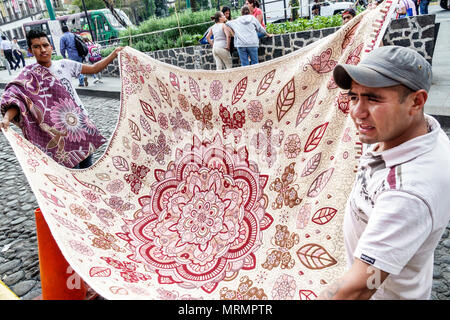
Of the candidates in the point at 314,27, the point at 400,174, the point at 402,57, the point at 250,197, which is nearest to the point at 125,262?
the point at 250,197

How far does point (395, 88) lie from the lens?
1.05 meters

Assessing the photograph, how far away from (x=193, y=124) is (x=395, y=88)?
2.14 meters

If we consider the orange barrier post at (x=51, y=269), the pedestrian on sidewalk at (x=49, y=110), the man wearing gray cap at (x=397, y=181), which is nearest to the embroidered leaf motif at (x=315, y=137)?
the man wearing gray cap at (x=397, y=181)

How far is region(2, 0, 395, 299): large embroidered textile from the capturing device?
1.90 metres

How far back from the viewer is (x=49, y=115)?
2949 millimetres

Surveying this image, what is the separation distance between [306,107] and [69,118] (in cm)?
220

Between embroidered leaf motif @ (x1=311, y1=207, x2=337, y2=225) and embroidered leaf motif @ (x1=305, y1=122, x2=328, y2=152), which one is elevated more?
embroidered leaf motif @ (x1=305, y1=122, x2=328, y2=152)

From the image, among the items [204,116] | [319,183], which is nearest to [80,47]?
[204,116]

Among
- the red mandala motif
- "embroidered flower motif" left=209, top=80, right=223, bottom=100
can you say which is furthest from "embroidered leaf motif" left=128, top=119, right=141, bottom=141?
"embroidered flower motif" left=209, top=80, right=223, bottom=100

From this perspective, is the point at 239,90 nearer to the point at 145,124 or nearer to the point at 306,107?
the point at 306,107

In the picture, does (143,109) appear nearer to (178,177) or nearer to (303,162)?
(178,177)

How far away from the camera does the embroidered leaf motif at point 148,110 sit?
311 centimetres

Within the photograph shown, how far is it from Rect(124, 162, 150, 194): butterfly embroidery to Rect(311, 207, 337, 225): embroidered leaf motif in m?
1.63

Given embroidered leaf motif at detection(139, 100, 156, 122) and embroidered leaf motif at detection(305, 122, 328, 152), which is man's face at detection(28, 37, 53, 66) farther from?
embroidered leaf motif at detection(305, 122, 328, 152)
